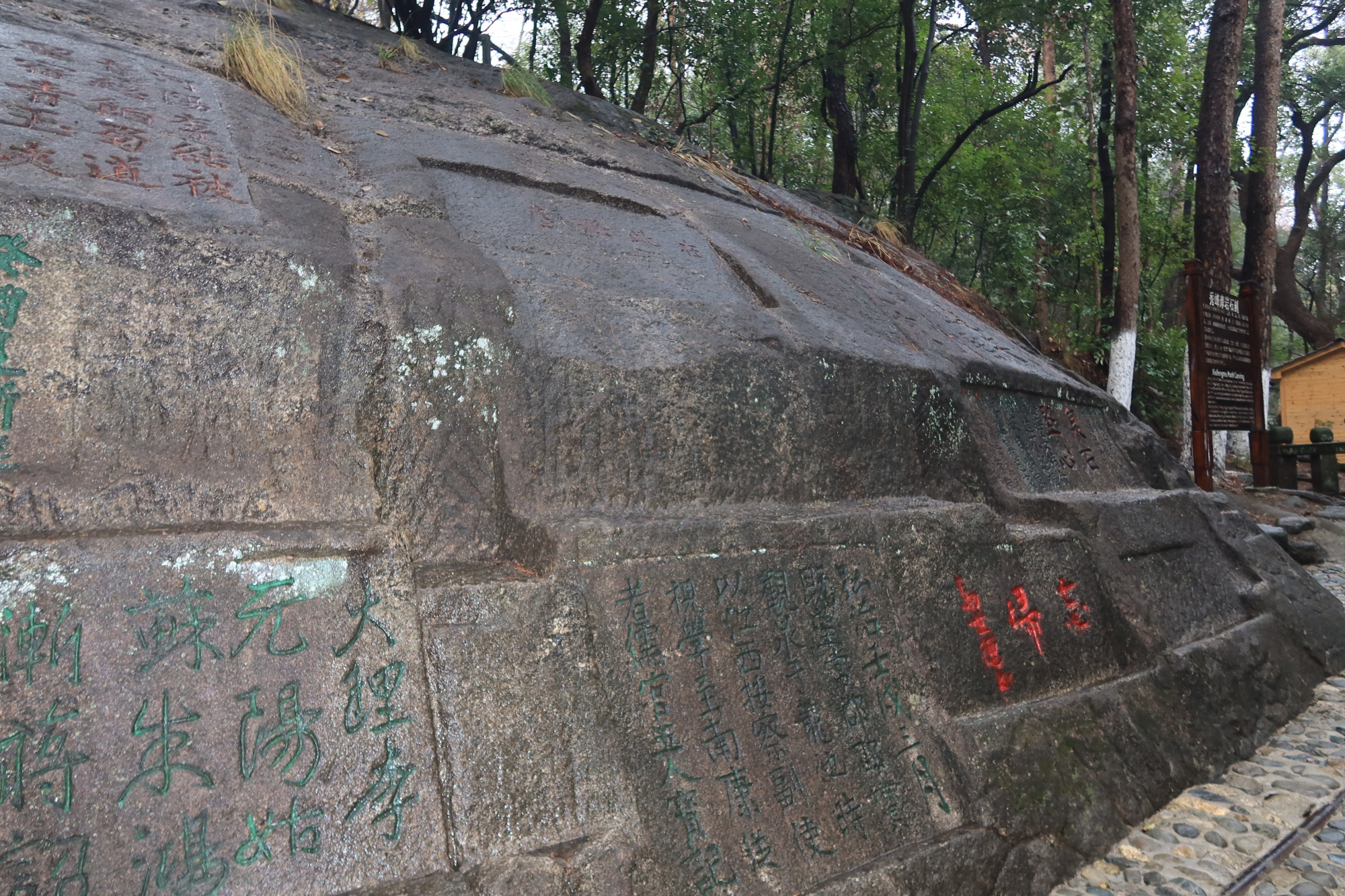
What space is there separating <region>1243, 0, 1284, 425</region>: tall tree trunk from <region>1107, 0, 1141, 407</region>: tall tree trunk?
8.00ft

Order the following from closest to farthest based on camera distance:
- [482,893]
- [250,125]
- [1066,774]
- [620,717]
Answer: [482,893]
[620,717]
[1066,774]
[250,125]

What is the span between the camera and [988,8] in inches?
314

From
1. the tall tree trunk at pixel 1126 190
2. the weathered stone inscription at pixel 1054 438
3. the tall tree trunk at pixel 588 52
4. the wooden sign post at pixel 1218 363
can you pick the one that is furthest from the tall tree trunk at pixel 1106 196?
the weathered stone inscription at pixel 1054 438

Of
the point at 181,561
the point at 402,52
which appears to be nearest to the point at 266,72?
the point at 402,52

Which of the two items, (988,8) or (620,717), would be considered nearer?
(620,717)

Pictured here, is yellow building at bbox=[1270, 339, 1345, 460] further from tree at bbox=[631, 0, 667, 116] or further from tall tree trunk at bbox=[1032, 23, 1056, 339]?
tree at bbox=[631, 0, 667, 116]

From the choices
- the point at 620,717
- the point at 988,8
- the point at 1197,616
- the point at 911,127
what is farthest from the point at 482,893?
the point at 988,8

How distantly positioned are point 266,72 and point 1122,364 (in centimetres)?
663

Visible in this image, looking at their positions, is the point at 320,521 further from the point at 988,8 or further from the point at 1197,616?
the point at 988,8

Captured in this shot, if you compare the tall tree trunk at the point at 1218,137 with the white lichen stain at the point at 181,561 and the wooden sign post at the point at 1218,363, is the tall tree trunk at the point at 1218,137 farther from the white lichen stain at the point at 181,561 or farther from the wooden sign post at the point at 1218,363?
the white lichen stain at the point at 181,561

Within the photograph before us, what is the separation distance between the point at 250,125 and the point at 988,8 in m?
7.12

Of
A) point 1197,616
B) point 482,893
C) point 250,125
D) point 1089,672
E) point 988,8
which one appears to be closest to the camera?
point 482,893

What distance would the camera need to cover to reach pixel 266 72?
374 centimetres

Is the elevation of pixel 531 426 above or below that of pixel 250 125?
below
